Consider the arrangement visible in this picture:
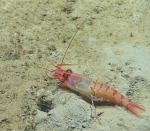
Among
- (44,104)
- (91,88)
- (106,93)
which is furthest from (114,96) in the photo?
(44,104)

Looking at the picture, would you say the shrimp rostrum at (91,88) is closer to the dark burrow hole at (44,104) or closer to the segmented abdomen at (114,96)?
the segmented abdomen at (114,96)

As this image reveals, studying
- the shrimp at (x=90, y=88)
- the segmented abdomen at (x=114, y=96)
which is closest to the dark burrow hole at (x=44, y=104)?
the shrimp at (x=90, y=88)

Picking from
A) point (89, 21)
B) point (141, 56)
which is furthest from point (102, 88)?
point (89, 21)

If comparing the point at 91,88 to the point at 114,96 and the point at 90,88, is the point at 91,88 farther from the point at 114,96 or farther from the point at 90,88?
the point at 114,96

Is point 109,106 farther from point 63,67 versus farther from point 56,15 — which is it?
point 56,15

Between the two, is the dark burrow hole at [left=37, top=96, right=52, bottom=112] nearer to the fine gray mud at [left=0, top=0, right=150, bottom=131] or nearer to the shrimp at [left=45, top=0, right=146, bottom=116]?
the fine gray mud at [left=0, top=0, right=150, bottom=131]
